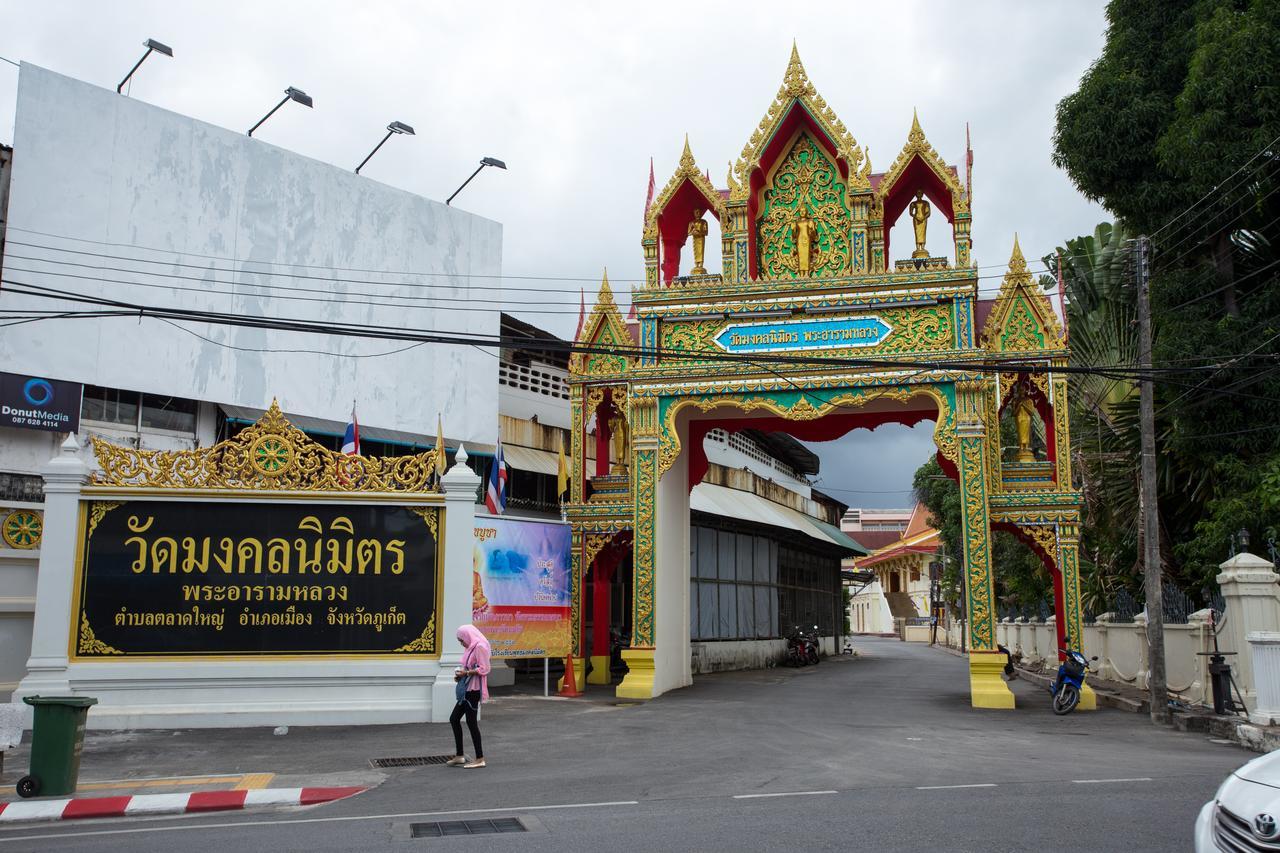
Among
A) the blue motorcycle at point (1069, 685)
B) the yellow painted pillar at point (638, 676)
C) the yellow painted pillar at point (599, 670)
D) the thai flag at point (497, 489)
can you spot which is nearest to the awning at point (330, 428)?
the thai flag at point (497, 489)

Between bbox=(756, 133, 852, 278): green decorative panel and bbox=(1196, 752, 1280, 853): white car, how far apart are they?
15.6 metres

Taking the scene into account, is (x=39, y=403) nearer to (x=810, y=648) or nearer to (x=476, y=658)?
(x=476, y=658)

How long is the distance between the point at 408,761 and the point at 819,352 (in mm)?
11123

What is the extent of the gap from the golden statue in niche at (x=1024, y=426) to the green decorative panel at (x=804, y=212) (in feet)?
14.6

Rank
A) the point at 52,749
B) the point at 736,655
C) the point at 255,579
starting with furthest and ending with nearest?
the point at 736,655
the point at 255,579
the point at 52,749

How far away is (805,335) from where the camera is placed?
19.8 metres

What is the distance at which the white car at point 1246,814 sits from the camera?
4902 millimetres

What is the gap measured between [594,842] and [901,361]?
43.3 feet

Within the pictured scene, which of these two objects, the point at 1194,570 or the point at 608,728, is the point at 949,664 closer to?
the point at 1194,570

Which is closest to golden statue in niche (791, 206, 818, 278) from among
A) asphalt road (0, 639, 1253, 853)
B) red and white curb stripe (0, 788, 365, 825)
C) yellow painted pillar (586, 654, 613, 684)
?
asphalt road (0, 639, 1253, 853)

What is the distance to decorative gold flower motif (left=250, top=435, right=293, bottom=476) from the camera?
49.7ft

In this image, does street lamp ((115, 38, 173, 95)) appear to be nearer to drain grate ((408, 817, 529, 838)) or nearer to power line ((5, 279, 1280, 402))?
power line ((5, 279, 1280, 402))

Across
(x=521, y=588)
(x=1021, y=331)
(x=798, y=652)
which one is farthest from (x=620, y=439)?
(x=798, y=652)

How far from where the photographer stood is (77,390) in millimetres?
19469
